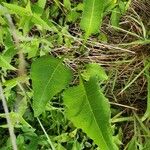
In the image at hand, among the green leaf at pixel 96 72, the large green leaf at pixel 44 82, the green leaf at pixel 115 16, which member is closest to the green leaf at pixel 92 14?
the large green leaf at pixel 44 82

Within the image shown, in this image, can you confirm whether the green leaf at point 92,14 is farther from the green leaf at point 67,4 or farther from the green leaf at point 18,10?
the green leaf at point 67,4

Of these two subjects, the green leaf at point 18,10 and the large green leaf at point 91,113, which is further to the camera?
the green leaf at point 18,10

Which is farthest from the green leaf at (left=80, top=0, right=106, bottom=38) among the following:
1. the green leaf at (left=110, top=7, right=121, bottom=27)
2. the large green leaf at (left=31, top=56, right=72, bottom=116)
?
the green leaf at (left=110, top=7, right=121, bottom=27)

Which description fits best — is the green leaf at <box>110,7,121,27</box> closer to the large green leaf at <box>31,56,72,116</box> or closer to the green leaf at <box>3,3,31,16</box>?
the green leaf at <box>3,3,31,16</box>

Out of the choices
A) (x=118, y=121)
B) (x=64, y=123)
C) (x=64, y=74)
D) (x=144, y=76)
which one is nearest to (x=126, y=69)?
(x=144, y=76)

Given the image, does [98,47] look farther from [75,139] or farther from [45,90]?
[45,90]
